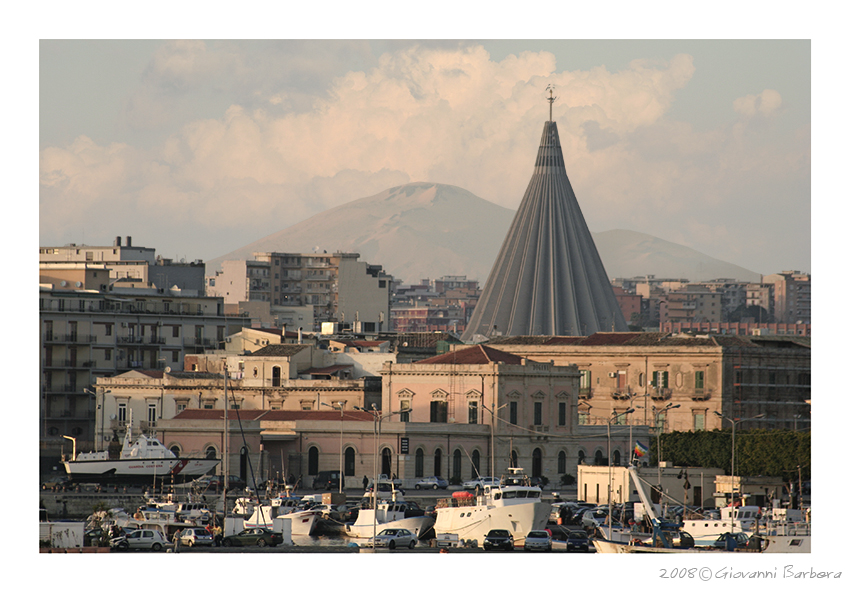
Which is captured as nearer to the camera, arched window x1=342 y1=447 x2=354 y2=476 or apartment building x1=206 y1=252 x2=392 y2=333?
arched window x1=342 y1=447 x2=354 y2=476

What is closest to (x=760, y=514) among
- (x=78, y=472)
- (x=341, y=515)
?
(x=341, y=515)

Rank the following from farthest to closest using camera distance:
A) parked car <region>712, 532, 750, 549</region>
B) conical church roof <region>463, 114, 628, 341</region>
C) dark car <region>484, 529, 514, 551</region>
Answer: conical church roof <region>463, 114, 628, 341</region> < dark car <region>484, 529, 514, 551</region> < parked car <region>712, 532, 750, 549</region>

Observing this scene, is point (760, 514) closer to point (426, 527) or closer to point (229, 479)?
point (426, 527)

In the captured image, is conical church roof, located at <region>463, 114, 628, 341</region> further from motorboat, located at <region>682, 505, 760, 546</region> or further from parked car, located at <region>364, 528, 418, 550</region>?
parked car, located at <region>364, 528, 418, 550</region>

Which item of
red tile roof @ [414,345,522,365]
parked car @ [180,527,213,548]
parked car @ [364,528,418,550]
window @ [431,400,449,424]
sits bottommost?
parked car @ [364,528,418,550]

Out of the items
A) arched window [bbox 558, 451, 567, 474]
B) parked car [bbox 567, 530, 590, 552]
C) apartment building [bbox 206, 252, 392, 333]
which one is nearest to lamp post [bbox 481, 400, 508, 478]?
arched window [bbox 558, 451, 567, 474]

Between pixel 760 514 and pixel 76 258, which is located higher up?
pixel 76 258

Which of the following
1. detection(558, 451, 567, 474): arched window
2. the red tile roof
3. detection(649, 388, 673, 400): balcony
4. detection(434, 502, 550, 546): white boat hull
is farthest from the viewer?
detection(649, 388, 673, 400): balcony
